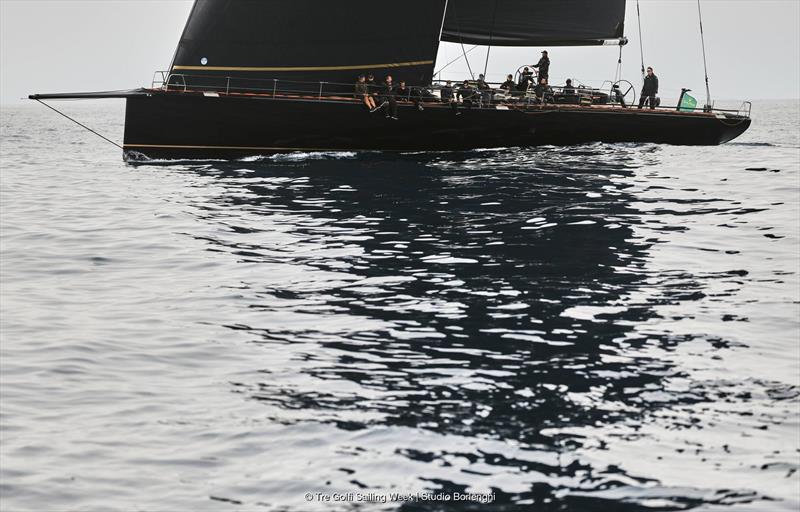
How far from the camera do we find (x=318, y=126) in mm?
35906

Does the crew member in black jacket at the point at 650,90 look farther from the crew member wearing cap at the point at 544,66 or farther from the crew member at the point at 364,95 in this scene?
the crew member at the point at 364,95

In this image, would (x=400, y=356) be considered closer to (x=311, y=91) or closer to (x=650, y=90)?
(x=311, y=91)

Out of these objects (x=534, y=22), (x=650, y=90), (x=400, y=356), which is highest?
(x=534, y=22)

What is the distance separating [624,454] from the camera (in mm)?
9086

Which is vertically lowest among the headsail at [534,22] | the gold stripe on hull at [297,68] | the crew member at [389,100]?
the crew member at [389,100]

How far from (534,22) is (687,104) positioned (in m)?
8.82

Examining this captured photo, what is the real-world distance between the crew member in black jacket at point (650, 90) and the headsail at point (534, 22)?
92.1 inches

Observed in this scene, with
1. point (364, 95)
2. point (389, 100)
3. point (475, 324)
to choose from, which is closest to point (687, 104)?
point (389, 100)

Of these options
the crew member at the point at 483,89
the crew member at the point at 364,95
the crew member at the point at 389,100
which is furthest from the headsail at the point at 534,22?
the crew member at the point at 364,95

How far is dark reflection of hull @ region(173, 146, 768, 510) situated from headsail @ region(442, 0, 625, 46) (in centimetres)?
1462

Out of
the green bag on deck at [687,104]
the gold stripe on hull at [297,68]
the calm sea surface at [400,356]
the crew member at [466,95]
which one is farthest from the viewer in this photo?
Answer: the green bag on deck at [687,104]

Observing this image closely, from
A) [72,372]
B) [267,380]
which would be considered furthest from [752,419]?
[72,372]

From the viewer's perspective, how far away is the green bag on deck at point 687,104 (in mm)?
44312

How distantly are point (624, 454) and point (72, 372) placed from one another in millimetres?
6371
